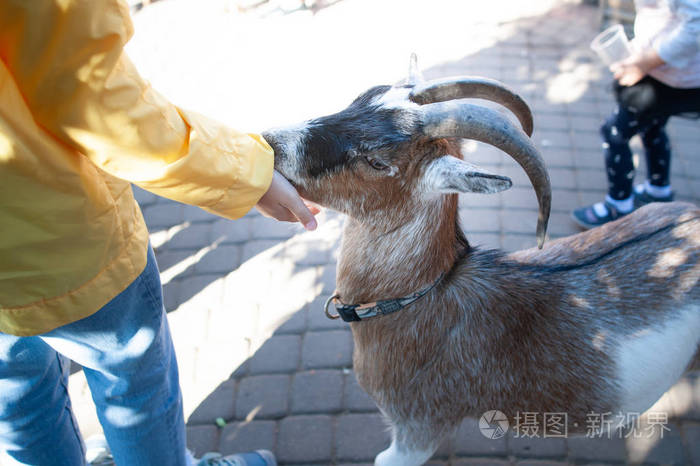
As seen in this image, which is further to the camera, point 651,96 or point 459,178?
point 651,96

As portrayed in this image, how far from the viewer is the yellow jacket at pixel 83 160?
4.09ft

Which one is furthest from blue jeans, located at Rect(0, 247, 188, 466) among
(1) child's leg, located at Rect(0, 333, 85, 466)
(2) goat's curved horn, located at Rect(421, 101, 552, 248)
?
(2) goat's curved horn, located at Rect(421, 101, 552, 248)

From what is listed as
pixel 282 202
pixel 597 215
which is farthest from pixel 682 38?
pixel 282 202

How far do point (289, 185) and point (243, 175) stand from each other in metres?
0.21

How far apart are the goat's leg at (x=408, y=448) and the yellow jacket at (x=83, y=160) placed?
133cm

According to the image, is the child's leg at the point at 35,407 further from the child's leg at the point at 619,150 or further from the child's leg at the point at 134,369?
the child's leg at the point at 619,150

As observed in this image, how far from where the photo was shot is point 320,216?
4.09 metres

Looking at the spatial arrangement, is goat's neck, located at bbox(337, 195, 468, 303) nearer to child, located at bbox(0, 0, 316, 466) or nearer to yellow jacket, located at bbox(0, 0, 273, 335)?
child, located at bbox(0, 0, 316, 466)

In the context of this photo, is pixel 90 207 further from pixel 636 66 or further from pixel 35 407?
pixel 636 66

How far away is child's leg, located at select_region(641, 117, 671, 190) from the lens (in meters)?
3.62

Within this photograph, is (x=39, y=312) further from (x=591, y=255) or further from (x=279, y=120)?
(x=279, y=120)

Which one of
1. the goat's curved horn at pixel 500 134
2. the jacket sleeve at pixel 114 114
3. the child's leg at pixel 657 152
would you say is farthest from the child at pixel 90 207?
the child's leg at pixel 657 152

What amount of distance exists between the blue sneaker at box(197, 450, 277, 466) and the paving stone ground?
130mm

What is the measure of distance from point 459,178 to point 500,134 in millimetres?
197
